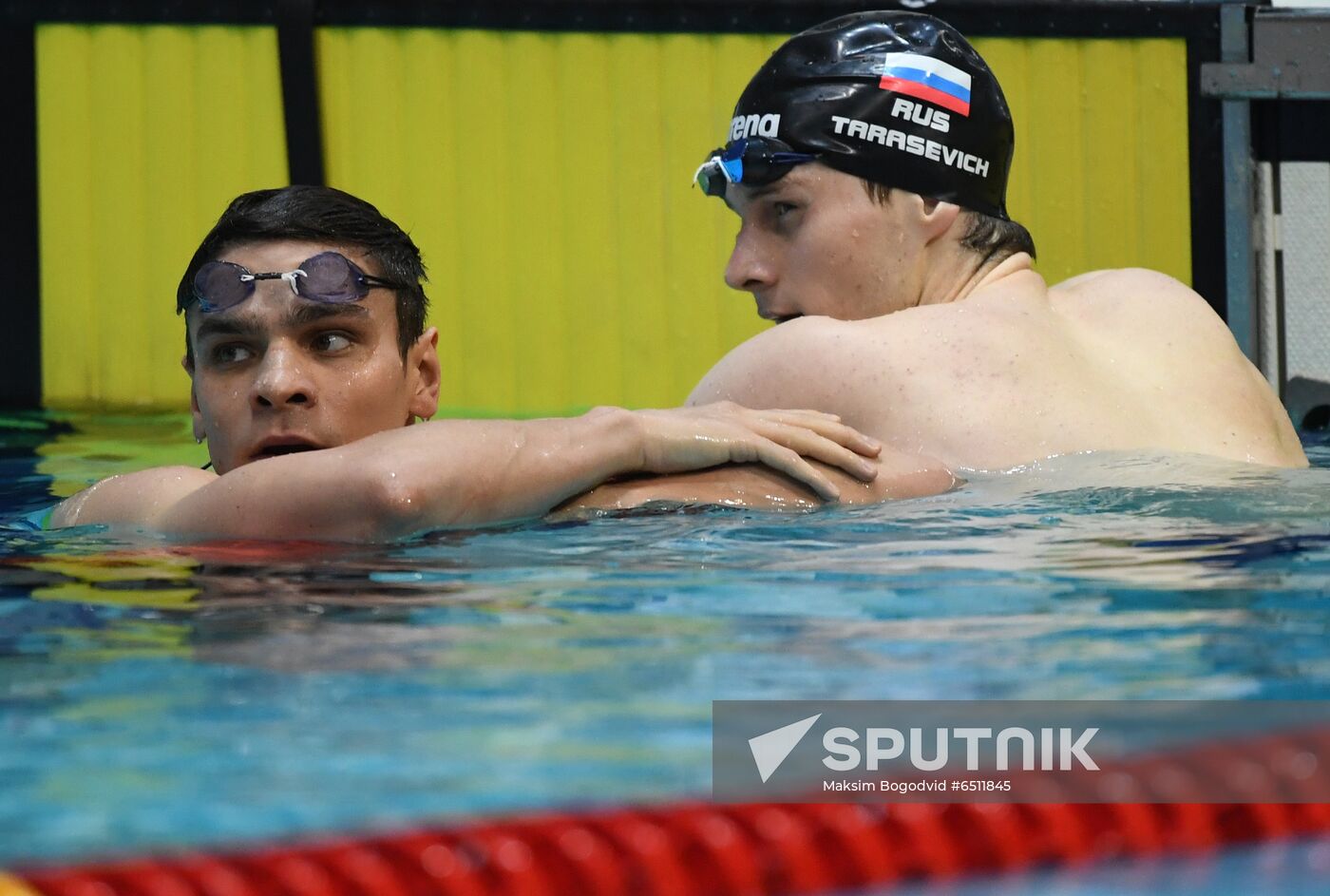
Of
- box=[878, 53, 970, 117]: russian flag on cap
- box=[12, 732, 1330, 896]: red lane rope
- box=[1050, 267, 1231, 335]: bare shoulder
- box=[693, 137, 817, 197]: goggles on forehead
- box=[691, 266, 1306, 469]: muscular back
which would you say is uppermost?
box=[878, 53, 970, 117]: russian flag on cap

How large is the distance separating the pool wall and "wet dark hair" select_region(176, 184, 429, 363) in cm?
276

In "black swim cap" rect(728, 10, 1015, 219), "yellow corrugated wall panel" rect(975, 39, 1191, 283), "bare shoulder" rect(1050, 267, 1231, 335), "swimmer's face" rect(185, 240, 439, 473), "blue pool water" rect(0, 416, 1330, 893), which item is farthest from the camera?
"yellow corrugated wall panel" rect(975, 39, 1191, 283)

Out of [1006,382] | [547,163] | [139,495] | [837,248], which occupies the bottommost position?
[139,495]

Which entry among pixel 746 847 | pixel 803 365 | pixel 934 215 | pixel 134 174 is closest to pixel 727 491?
pixel 803 365

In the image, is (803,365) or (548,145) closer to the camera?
(803,365)

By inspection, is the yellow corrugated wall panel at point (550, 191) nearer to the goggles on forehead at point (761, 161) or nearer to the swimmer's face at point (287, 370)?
the goggles on forehead at point (761, 161)

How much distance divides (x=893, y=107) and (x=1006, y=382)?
2.70ft

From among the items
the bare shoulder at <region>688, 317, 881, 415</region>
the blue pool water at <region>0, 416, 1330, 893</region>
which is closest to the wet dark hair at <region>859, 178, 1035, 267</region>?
the bare shoulder at <region>688, 317, 881, 415</region>

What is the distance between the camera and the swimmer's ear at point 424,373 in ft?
11.1

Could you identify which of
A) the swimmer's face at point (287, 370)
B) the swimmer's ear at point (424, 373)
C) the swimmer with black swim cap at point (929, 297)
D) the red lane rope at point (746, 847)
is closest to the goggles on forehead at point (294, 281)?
the swimmer's face at point (287, 370)

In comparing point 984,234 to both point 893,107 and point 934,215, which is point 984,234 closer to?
point 934,215

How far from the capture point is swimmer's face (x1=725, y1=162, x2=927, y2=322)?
151 inches

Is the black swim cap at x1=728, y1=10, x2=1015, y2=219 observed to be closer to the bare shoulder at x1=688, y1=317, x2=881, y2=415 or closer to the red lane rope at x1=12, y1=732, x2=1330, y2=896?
the bare shoulder at x1=688, y1=317, x2=881, y2=415

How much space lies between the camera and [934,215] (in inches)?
152
